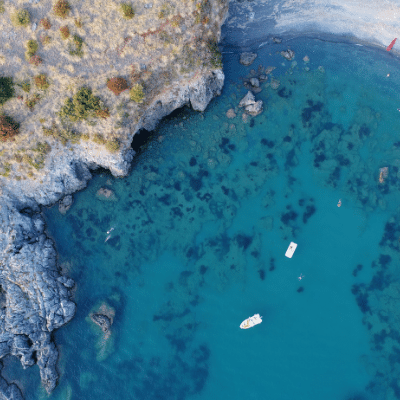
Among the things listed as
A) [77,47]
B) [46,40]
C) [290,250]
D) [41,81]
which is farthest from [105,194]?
[290,250]

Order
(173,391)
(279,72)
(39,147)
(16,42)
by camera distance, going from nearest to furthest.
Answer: (16,42) → (39,147) → (173,391) → (279,72)

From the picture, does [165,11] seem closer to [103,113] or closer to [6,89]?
[103,113]

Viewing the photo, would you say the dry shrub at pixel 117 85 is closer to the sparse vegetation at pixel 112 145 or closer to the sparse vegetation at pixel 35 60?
the sparse vegetation at pixel 112 145

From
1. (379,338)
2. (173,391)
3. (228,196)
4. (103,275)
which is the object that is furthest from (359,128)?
(173,391)

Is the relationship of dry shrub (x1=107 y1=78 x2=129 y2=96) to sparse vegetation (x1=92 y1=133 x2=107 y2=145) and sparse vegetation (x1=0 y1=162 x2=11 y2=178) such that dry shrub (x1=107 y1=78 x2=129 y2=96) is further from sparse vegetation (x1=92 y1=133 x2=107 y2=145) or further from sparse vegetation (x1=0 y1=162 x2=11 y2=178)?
sparse vegetation (x1=0 y1=162 x2=11 y2=178)

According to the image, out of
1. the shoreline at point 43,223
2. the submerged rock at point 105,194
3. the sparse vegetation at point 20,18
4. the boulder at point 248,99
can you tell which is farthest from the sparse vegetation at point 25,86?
the boulder at point 248,99

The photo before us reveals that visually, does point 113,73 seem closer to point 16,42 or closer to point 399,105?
point 16,42
